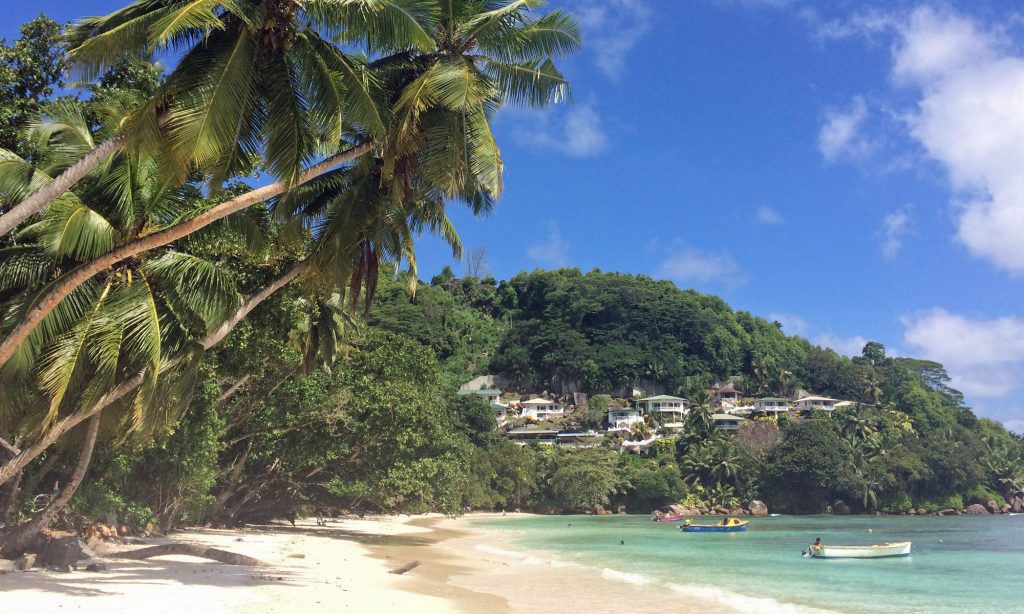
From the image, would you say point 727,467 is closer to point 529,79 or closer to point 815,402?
point 815,402

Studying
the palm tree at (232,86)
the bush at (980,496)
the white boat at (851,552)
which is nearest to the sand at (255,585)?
the palm tree at (232,86)

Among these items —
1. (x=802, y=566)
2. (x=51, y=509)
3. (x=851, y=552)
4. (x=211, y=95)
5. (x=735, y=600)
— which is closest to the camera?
(x=211, y=95)

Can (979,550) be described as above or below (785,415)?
below

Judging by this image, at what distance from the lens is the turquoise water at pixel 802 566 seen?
2017 cm

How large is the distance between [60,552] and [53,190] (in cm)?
946

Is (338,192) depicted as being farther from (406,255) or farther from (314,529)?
(314,529)

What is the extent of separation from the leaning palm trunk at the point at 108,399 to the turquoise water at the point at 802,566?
13086 millimetres

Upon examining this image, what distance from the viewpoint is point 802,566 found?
2820 centimetres

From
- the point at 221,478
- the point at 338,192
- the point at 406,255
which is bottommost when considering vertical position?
the point at 221,478

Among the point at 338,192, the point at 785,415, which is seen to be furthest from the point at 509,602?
the point at 785,415

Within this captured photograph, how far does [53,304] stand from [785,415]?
95104 mm

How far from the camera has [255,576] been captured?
53.6ft

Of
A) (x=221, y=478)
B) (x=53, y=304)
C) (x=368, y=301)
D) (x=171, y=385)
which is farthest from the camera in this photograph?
(x=221, y=478)

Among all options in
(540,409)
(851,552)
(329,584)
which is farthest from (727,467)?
(329,584)
